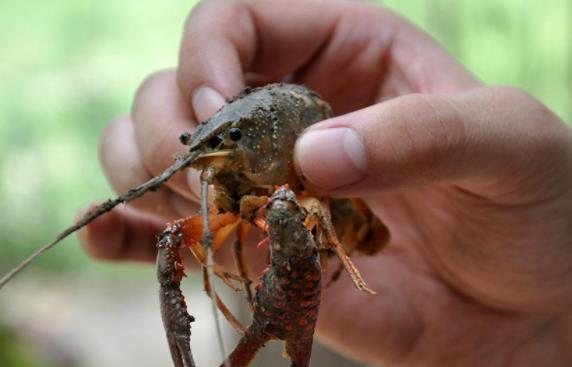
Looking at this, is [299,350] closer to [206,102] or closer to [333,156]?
[333,156]

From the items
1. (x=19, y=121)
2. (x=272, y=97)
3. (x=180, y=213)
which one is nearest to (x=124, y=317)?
(x=19, y=121)

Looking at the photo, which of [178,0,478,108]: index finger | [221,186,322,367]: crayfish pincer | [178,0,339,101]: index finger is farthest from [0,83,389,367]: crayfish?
[178,0,478,108]: index finger

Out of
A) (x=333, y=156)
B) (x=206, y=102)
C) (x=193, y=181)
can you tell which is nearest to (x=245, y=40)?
(x=206, y=102)

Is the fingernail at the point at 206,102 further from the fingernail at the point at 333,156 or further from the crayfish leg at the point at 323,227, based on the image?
the crayfish leg at the point at 323,227

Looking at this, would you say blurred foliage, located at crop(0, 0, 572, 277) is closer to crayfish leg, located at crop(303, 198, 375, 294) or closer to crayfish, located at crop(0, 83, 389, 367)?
crayfish, located at crop(0, 83, 389, 367)

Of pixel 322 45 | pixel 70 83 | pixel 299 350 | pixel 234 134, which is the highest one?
pixel 70 83

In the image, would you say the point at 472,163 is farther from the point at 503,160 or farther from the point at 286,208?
the point at 286,208

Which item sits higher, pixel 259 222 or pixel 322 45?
pixel 322 45
